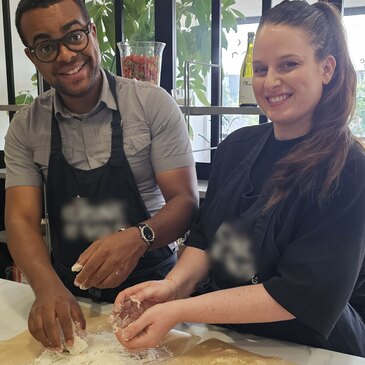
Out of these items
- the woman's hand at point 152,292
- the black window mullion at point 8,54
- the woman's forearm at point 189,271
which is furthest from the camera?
the black window mullion at point 8,54

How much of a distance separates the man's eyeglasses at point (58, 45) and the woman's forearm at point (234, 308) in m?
0.77

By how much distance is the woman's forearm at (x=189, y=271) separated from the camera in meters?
1.06

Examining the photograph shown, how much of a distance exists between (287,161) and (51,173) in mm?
719

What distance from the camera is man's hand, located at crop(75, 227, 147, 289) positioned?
3.20 feet

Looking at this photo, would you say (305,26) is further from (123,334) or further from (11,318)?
(11,318)

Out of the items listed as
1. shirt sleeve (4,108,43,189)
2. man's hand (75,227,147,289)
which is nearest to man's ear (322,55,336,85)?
man's hand (75,227,147,289)

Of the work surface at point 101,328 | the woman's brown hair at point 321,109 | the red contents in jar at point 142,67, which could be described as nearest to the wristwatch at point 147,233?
the work surface at point 101,328

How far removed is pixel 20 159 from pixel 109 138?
0.28 meters

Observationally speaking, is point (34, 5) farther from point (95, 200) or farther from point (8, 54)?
point (8, 54)

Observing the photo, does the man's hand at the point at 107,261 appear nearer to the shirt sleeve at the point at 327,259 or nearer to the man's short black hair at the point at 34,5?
the shirt sleeve at the point at 327,259

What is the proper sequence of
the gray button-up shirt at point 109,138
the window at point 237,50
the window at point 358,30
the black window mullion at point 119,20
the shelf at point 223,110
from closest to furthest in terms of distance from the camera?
the gray button-up shirt at point 109,138
the shelf at point 223,110
the window at point 358,30
the window at point 237,50
the black window mullion at point 119,20

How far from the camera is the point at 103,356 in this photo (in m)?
0.92

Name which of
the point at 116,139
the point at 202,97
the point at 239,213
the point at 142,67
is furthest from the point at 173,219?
the point at 202,97

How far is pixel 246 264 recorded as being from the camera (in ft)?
3.35
